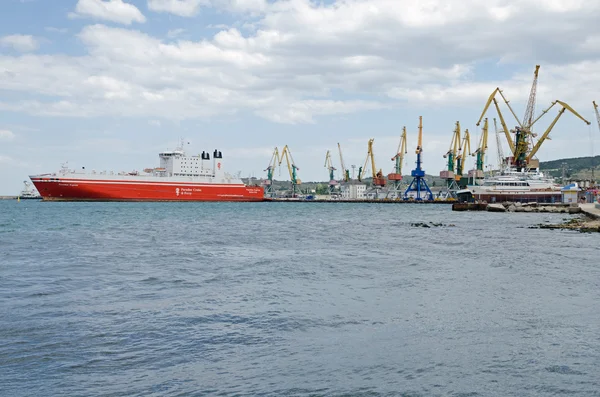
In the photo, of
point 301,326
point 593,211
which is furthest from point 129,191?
point 301,326

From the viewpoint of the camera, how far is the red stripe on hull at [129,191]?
99.9 meters

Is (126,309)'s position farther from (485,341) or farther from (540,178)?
(540,178)

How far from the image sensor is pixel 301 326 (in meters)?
10.7

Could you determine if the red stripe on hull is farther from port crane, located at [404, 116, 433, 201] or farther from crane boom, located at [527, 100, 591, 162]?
crane boom, located at [527, 100, 591, 162]

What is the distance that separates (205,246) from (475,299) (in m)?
17.1

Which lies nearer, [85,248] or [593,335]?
[593,335]

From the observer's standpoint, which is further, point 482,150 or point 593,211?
point 482,150

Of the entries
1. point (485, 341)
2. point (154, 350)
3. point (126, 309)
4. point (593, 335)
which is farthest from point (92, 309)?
point (593, 335)

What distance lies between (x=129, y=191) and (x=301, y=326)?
3894 inches

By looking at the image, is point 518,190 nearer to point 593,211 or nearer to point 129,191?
point 593,211

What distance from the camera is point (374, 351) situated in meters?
8.97

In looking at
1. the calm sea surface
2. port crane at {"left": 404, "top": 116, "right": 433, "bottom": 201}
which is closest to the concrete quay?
the calm sea surface

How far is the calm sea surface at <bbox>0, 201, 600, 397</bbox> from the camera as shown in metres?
7.57

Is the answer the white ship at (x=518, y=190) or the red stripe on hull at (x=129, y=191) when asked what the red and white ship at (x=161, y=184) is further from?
the white ship at (x=518, y=190)
